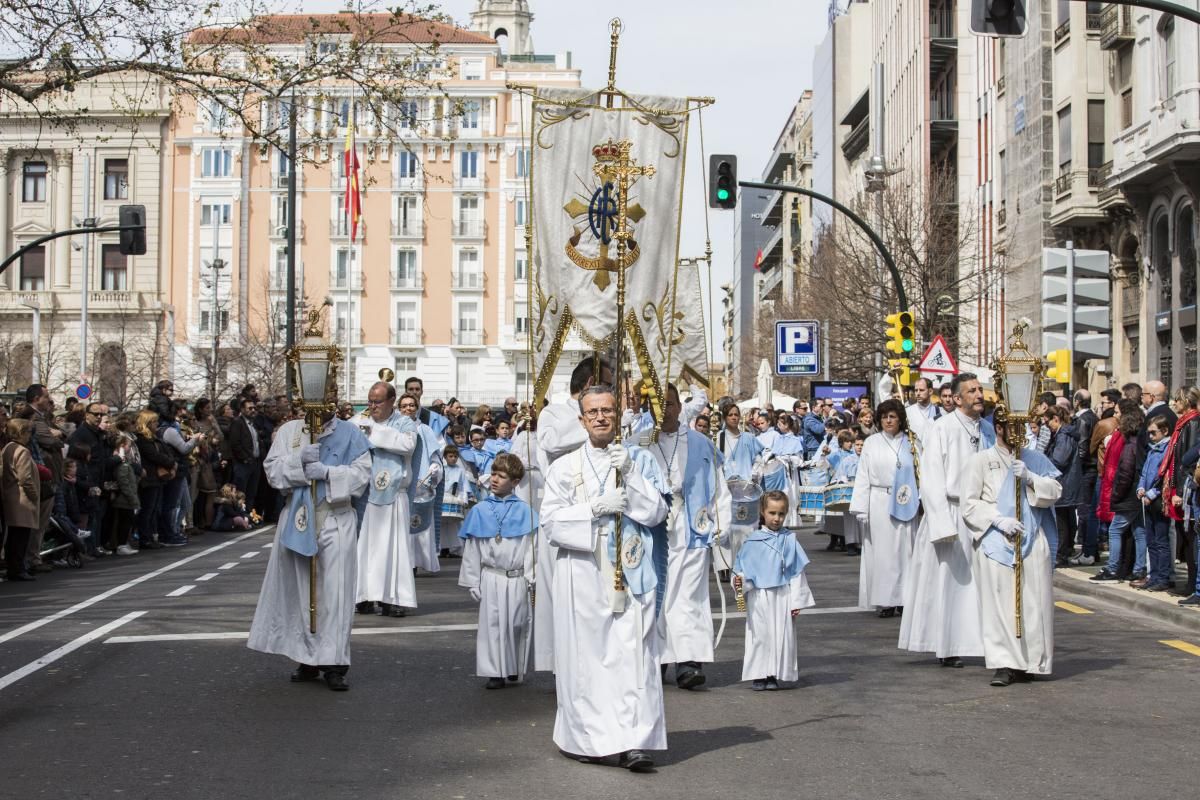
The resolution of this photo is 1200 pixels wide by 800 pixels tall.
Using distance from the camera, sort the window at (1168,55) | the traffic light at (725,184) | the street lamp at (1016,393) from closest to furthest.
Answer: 1. the street lamp at (1016,393)
2. the traffic light at (725,184)
3. the window at (1168,55)

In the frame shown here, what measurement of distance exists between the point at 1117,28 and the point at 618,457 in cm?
3316

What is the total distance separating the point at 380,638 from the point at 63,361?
61.5 m

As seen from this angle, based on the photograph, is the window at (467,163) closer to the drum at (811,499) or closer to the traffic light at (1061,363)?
the drum at (811,499)

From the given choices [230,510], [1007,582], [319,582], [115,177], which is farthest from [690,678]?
[115,177]

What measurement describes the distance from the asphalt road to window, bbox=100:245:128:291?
7189 cm

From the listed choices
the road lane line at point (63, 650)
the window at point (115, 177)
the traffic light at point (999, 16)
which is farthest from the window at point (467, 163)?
the traffic light at point (999, 16)

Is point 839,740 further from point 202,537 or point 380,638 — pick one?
point 202,537

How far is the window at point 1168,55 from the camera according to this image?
3428 centimetres

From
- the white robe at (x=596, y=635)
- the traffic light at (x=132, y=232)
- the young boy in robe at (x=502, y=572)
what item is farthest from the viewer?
the traffic light at (x=132, y=232)

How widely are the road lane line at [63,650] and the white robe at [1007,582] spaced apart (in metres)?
6.05

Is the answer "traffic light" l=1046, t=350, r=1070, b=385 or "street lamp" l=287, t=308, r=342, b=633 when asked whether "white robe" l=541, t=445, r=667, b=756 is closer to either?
"street lamp" l=287, t=308, r=342, b=633

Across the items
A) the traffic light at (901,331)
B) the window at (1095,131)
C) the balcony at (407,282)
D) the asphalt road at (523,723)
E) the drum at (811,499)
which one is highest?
the balcony at (407,282)

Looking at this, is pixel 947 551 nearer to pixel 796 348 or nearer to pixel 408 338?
pixel 796 348

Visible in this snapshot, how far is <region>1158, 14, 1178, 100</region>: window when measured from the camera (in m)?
34.3
